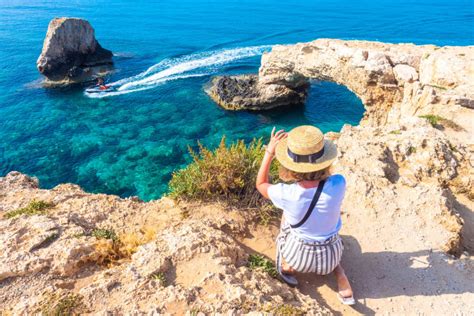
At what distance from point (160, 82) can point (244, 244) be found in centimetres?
3072

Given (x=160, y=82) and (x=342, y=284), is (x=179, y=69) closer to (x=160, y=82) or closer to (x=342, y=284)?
(x=160, y=82)

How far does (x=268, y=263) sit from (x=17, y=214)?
5.78 meters

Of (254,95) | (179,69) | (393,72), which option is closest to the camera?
(393,72)

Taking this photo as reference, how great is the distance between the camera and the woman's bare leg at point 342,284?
5.21m

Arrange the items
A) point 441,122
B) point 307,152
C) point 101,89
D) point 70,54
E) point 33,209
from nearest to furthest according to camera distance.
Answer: point 307,152 → point 33,209 → point 441,122 → point 101,89 → point 70,54

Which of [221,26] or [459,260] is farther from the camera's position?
[221,26]

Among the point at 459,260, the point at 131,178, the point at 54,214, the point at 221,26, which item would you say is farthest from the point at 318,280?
the point at 221,26

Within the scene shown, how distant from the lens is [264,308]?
4.50 m

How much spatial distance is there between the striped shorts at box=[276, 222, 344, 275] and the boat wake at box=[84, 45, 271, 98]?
3090 centimetres

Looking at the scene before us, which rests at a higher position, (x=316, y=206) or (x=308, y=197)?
(x=308, y=197)

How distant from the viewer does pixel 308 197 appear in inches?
176

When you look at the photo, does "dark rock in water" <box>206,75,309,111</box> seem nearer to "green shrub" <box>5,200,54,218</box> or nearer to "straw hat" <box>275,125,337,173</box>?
"green shrub" <box>5,200,54,218</box>

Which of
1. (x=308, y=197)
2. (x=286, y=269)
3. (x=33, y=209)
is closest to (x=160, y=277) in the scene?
(x=286, y=269)

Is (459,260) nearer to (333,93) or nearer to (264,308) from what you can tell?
(264,308)
